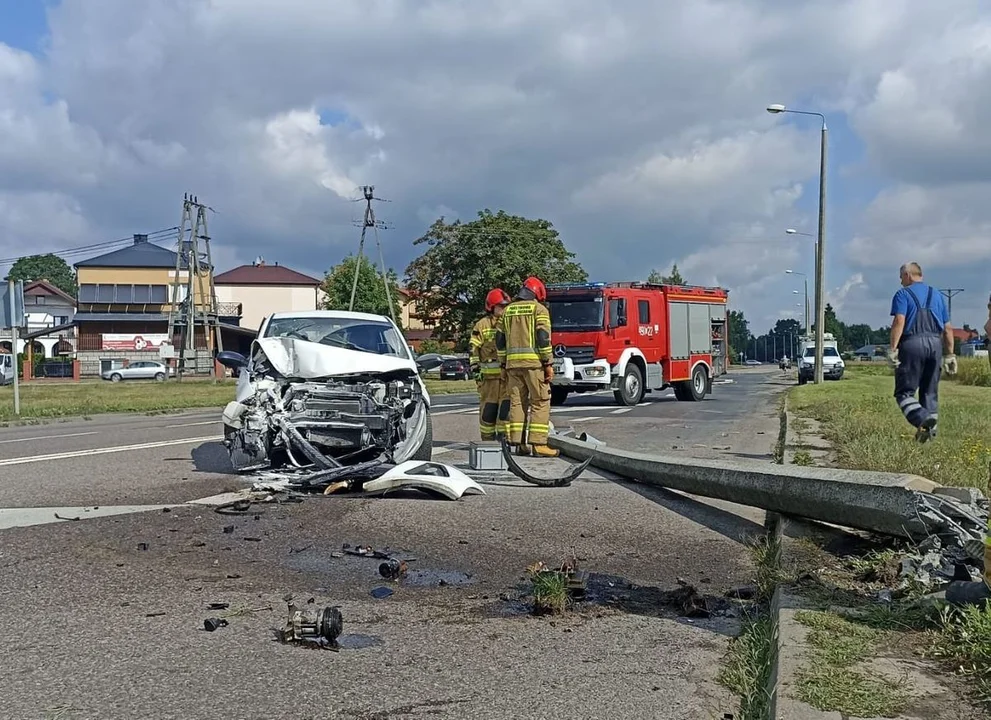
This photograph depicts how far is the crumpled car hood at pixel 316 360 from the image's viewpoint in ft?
29.3

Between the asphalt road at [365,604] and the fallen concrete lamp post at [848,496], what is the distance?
25cm

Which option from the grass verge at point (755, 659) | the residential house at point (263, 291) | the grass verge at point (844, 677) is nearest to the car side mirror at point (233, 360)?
the grass verge at point (755, 659)

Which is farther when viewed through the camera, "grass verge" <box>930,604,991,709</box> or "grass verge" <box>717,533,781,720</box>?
"grass verge" <box>717,533,781,720</box>

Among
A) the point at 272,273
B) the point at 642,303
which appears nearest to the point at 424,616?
the point at 642,303

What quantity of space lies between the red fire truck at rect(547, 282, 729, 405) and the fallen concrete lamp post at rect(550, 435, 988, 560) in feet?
38.8

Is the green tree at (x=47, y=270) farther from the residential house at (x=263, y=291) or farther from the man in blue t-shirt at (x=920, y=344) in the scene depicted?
the man in blue t-shirt at (x=920, y=344)

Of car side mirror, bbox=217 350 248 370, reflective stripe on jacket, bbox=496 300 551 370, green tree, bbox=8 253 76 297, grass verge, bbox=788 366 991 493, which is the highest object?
green tree, bbox=8 253 76 297

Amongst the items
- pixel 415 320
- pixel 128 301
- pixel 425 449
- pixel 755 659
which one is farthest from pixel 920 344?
pixel 415 320

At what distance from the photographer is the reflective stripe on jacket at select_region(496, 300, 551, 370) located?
411 inches

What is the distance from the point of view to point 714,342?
2562 cm

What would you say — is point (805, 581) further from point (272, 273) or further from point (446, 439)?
point (272, 273)

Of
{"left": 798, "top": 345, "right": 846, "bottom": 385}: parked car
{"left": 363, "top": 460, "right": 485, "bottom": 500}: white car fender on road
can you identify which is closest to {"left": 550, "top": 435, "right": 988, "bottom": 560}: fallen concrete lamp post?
{"left": 363, "top": 460, "right": 485, "bottom": 500}: white car fender on road

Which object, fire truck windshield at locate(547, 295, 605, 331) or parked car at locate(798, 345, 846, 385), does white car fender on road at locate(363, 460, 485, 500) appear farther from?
parked car at locate(798, 345, 846, 385)

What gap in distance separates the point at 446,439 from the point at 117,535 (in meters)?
7.13
